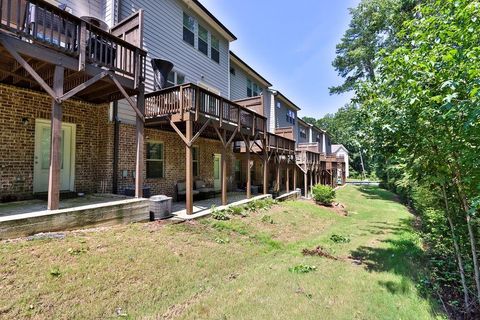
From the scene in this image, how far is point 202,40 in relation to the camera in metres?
13.1

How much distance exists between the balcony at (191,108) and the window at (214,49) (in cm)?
471

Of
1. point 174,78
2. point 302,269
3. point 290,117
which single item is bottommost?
point 302,269

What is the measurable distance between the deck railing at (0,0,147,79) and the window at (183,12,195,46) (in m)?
5.44

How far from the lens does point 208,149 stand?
527 inches

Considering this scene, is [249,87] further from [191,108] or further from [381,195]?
[381,195]

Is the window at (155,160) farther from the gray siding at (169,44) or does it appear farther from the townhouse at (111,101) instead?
the gray siding at (169,44)

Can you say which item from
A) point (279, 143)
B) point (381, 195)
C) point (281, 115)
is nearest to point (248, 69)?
point (279, 143)

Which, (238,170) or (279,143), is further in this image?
(238,170)

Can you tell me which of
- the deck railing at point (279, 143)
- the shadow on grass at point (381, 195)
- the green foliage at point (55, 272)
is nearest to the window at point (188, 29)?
the deck railing at point (279, 143)

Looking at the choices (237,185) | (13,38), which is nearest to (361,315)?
(13,38)

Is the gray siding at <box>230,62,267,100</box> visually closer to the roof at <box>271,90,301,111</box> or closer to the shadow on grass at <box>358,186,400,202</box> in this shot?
the roof at <box>271,90,301,111</box>

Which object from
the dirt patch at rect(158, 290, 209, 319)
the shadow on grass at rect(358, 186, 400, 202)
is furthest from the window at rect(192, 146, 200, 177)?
the shadow on grass at rect(358, 186, 400, 202)

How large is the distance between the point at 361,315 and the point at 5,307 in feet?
15.4

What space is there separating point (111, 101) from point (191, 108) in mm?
2776
